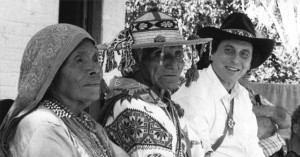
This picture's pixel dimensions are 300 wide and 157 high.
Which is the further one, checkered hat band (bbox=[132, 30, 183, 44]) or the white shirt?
the white shirt

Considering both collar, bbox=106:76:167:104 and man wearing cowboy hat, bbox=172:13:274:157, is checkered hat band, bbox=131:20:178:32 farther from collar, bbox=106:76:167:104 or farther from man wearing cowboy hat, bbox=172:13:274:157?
man wearing cowboy hat, bbox=172:13:274:157

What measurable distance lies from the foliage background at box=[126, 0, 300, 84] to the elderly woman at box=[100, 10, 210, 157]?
8890mm

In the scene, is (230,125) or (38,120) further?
(230,125)

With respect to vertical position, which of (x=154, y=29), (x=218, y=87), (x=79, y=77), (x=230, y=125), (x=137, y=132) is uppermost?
(x=154, y=29)

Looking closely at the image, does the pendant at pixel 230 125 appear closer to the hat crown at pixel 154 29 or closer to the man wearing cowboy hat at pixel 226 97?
the man wearing cowboy hat at pixel 226 97

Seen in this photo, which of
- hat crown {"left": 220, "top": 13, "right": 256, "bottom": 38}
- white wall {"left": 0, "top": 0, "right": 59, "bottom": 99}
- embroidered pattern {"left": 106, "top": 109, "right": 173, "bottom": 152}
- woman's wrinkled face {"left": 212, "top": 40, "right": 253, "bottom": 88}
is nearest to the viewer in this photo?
embroidered pattern {"left": 106, "top": 109, "right": 173, "bottom": 152}

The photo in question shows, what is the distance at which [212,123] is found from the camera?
13.9ft

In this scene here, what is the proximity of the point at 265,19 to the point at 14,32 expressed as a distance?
9213mm

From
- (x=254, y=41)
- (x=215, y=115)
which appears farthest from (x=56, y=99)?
(x=254, y=41)

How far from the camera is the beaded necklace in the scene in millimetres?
2711

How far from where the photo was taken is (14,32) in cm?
504

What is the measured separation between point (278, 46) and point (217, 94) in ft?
29.6

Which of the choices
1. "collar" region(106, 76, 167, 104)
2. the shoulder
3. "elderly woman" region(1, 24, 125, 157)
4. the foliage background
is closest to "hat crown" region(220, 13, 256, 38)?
"collar" region(106, 76, 167, 104)

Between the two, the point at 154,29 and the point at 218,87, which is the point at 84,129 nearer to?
the point at 154,29
